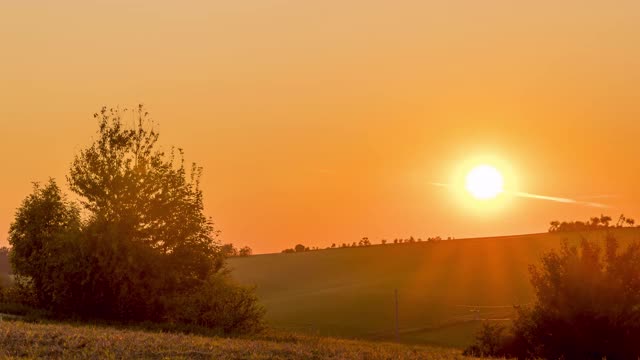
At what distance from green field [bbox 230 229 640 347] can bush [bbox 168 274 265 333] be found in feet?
48.8

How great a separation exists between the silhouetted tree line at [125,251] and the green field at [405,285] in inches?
636

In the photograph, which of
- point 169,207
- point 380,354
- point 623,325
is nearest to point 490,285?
point 169,207

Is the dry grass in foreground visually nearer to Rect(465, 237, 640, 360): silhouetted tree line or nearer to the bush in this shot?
Rect(465, 237, 640, 360): silhouetted tree line

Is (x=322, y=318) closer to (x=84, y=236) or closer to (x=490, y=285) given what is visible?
(x=490, y=285)

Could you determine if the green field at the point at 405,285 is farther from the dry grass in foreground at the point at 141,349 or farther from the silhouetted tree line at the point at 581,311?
the dry grass in foreground at the point at 141,349

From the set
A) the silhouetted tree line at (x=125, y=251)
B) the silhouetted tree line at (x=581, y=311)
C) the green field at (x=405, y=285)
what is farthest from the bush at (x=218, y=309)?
the silhouetted tree line at (x=581, y=311)

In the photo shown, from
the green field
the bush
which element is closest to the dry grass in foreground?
the bush

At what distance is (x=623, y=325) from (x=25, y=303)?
32503mm

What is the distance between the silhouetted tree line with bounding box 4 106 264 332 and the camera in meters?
48.4

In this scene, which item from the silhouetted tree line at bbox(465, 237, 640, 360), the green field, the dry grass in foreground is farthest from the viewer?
the green field

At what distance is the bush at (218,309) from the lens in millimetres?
47656

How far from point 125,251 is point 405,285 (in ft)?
151

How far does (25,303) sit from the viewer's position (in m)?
51.7

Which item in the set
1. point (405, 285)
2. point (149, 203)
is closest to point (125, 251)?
point (149, 203)
